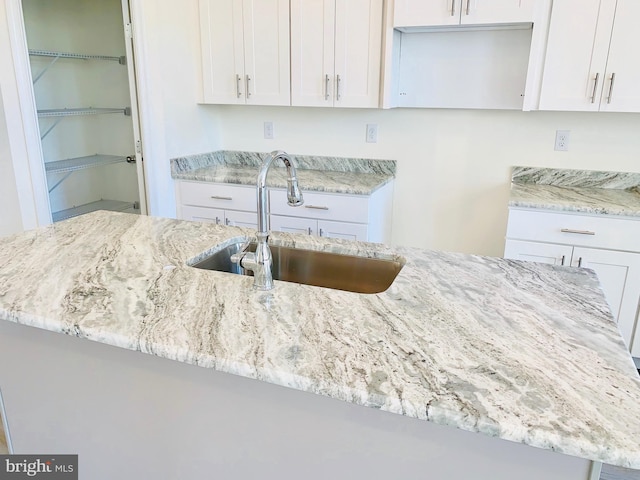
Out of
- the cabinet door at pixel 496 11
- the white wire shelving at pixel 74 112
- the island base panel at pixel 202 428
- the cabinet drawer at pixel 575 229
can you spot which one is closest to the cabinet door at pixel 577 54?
the cabinet door at pixel 496 11

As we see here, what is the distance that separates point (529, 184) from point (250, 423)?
8.10 feet

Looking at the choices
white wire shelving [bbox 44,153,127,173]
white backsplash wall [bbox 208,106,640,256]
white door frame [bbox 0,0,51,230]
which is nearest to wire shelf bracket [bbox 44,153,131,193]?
white wire shelving [bbox 44,153,127,173]

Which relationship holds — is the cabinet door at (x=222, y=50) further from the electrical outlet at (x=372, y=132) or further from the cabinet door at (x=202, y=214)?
the electrical outlet at (x=372, y=132)

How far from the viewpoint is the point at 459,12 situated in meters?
2.64

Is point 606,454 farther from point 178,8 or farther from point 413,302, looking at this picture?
point 178,8

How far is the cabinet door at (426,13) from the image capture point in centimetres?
266

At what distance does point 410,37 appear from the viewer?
3094 millimetres

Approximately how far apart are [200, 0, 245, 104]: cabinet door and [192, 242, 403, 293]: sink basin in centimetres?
187

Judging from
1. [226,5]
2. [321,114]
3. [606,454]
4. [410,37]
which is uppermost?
[226,5]

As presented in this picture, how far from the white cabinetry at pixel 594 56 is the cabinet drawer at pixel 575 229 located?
23.5 inches

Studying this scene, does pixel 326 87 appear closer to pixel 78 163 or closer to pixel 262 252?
pixel 78 163

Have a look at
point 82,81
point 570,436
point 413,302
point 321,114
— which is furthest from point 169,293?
point 82,81

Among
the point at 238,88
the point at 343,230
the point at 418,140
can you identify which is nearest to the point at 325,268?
the point at 343,230

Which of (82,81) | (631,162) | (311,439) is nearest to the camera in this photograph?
(311,439)
